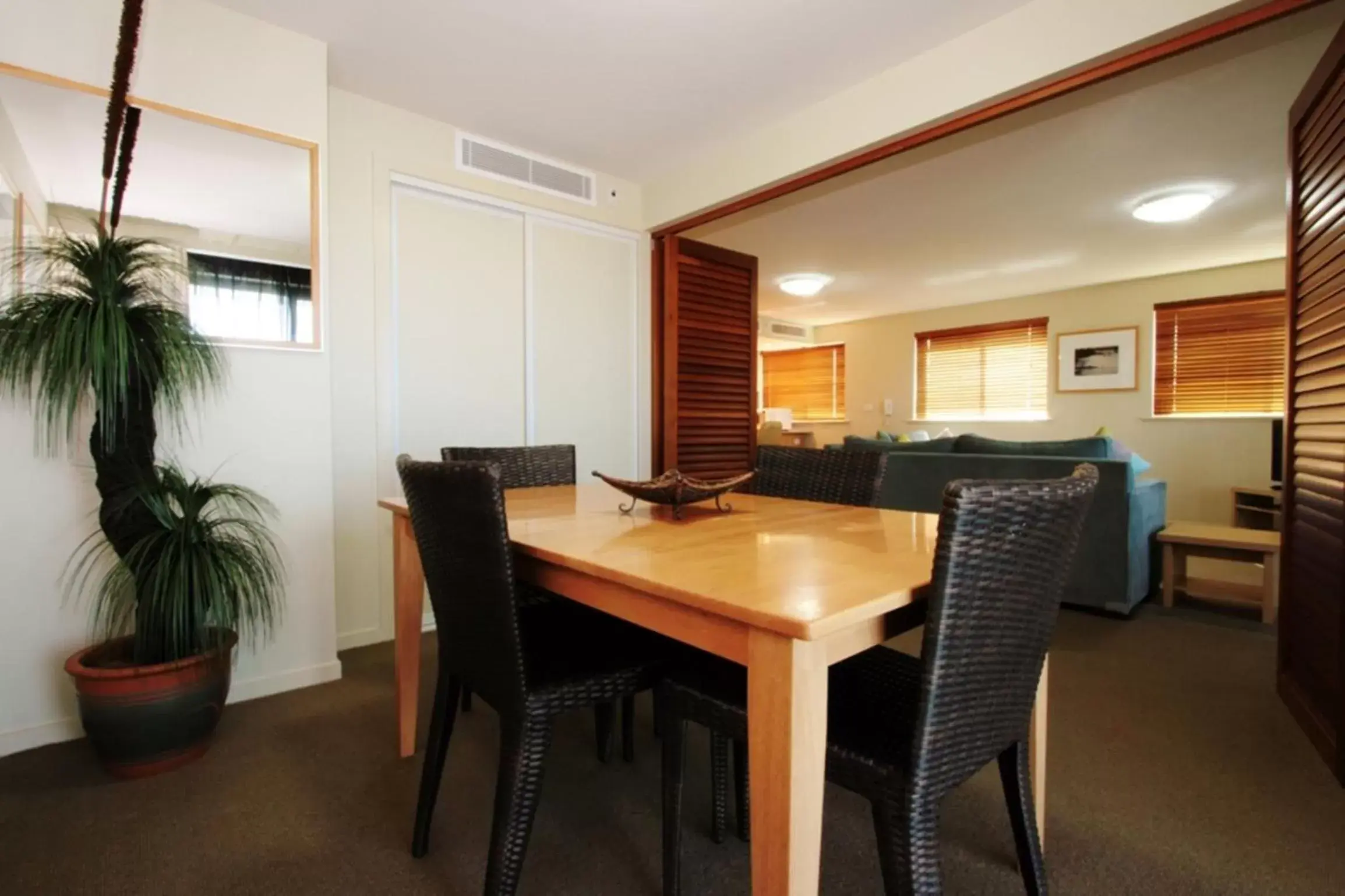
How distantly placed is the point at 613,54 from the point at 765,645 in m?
2.32

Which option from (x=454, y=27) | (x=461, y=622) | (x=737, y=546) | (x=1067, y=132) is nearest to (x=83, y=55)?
(x=454, y=27)

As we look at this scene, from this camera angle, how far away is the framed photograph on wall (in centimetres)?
555

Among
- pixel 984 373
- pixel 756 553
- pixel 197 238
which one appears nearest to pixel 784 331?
pixel 984 373

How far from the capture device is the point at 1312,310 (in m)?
1.93

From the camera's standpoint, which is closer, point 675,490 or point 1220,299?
point 675,490

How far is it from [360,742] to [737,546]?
1446 mm

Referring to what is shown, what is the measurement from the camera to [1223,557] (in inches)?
125

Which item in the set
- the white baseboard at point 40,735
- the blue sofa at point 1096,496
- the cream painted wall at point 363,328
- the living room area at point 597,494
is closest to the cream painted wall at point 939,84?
the living room area at point 597,494

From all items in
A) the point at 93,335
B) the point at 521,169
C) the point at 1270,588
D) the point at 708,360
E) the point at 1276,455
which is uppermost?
the point at 521,169

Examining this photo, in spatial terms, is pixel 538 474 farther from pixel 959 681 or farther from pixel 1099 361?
pixel 1099 361

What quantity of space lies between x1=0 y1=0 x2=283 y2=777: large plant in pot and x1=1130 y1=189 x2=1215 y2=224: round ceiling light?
15.1 ft

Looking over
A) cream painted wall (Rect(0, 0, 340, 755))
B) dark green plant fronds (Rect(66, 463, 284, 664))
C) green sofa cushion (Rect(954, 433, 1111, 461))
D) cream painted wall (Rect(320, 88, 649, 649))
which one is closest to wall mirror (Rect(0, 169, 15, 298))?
cream painted wall (Rect(0, 0, 340, 755))

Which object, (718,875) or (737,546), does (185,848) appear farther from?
(737,546)

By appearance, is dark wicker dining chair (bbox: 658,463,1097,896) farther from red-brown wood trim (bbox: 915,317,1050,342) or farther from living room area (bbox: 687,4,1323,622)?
red-brown wood trim (bbox: 915,317,1050,342)
